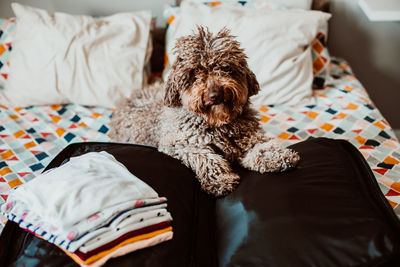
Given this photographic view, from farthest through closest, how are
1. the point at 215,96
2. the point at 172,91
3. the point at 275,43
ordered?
the point at 275,43, the point at 172,91, the point at 215,96

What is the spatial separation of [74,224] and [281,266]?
58 cm

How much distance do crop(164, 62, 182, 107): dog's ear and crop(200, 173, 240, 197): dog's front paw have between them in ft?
1.15

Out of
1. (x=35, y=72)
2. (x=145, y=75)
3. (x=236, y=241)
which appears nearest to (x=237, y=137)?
(x=236, y=241)

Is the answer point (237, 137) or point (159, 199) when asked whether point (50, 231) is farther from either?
point (237, 137)

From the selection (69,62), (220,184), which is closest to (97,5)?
(69,62)

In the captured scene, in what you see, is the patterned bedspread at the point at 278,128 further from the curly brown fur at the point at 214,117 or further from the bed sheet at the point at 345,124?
the curly brown fur at the point at 214,117

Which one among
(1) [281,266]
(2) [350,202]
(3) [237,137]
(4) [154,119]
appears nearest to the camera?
(1) [281,266]

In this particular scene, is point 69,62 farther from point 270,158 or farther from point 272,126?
point 270,158

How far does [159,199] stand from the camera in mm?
1075

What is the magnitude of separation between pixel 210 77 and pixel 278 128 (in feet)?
2.39

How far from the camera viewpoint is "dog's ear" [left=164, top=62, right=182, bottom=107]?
1.36m

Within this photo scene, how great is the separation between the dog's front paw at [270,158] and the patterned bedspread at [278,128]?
39 cm

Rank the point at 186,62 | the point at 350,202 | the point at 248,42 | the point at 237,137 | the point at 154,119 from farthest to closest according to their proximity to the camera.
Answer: the point at 248,42 → the point at 154,119 → the point at 237,137 → the point at 186,62 → the point at 350,202

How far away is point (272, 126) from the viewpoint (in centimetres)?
189
